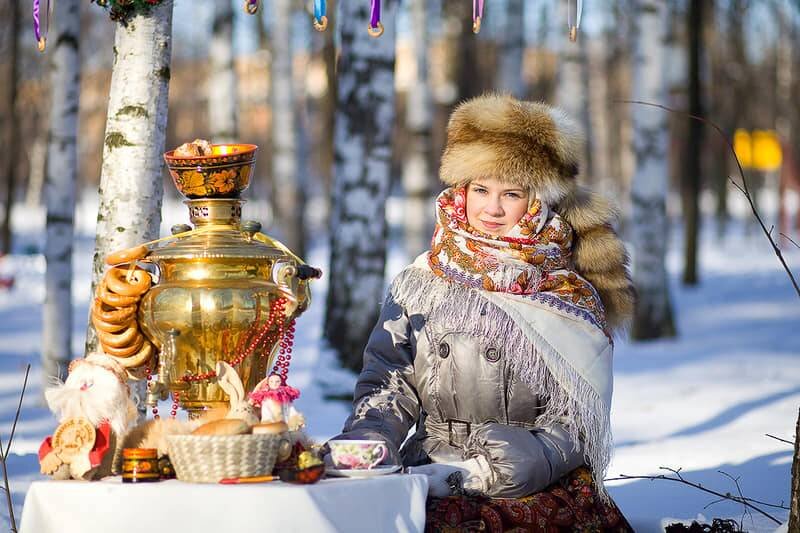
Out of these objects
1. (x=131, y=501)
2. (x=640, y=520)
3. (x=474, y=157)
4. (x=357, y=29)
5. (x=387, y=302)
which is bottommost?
(x=640, y=520)

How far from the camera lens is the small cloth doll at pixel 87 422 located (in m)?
2.98

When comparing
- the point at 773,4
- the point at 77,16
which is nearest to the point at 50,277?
the point at 77,16

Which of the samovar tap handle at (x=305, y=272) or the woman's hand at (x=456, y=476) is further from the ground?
the samovar tap handle at (x=305, y=272)

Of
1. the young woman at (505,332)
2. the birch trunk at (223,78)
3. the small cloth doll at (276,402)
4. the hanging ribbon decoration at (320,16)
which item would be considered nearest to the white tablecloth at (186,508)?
the small cloth doll at (276,402)

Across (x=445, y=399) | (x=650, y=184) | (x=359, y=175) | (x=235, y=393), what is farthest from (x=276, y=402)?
(x=650, y=184)

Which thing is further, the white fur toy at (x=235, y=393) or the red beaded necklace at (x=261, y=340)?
the red beaded necklace at (x=261, y=340)

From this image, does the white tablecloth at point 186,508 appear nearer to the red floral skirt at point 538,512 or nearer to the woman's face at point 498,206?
the red floral skirt at point 538,512

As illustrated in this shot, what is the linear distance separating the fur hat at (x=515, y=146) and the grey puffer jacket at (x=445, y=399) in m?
0.54

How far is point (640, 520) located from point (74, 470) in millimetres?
2252

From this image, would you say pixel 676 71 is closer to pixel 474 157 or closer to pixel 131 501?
pixel 474 157

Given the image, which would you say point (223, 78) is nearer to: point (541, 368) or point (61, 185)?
point (61, 185)

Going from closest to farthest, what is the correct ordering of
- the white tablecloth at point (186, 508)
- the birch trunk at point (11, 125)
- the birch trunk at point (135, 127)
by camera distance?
1. the white tablecloth at point (186, 508)
2. the birch trunk at point (135, 127)
3. the birch trunk at point (11, 125)

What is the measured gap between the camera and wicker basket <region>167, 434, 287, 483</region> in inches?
113

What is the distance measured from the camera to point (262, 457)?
2.93 m
